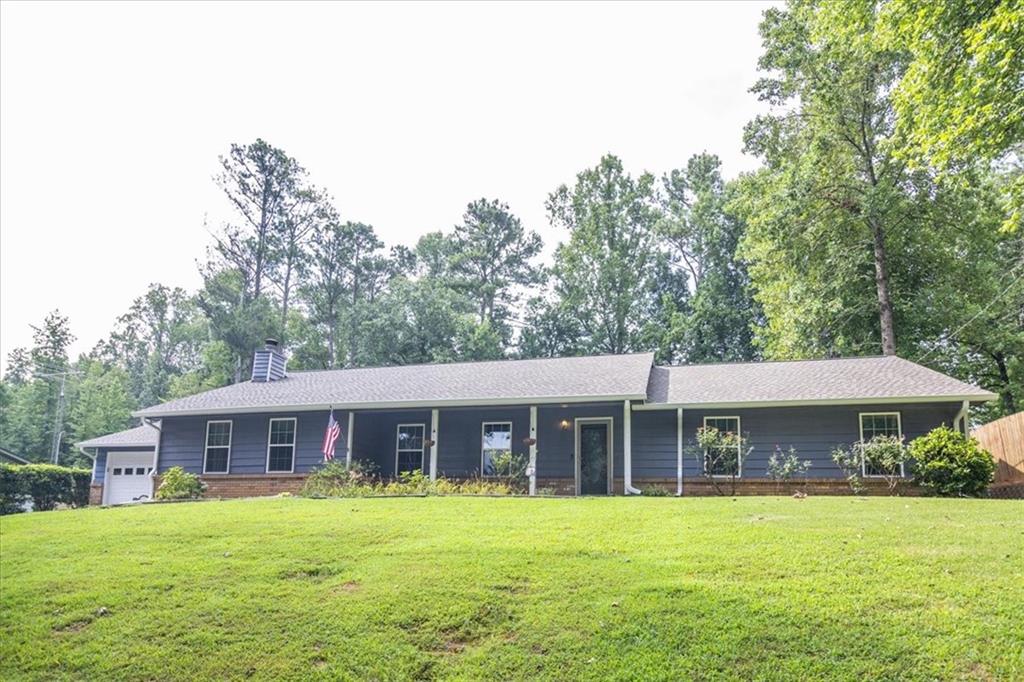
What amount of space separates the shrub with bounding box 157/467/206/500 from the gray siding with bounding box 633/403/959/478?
11162 millimetres

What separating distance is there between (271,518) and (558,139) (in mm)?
10002

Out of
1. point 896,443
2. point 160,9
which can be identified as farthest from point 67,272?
point 896,443

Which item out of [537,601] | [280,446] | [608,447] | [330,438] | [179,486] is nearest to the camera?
[537,601]

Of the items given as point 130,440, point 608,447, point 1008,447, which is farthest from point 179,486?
point 1008,447

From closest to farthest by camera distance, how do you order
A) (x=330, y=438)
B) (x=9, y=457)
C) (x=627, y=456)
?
(x=627, y=456) < (x=330, y=438) < (x=9, y=457)

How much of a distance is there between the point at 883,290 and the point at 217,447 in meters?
19.9

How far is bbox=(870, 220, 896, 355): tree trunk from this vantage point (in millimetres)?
21891

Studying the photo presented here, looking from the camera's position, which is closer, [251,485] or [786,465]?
[786,465]

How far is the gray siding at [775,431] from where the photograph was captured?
50.9ft

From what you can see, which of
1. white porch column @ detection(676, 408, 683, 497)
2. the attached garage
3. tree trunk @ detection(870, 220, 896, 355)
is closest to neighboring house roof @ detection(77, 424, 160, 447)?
the attached garage

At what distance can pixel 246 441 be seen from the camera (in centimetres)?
1992

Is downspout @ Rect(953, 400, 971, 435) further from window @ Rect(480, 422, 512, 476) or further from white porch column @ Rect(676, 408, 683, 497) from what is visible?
window @ Rect(480, 422, 512, 476)

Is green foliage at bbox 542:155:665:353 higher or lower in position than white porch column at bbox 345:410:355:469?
higher

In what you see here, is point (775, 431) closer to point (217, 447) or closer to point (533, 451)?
point (533, 451)
